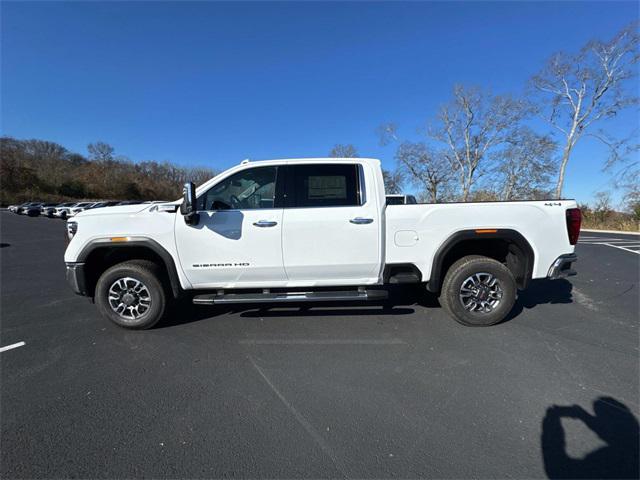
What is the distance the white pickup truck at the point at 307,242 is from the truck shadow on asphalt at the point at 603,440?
1387 mm

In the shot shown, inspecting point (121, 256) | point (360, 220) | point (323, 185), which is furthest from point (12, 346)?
point (360, 220)

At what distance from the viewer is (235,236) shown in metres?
3.27

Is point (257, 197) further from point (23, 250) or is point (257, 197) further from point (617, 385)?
point (23, 250)

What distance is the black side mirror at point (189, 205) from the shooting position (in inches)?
116

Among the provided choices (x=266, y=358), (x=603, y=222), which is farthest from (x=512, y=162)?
(x=266, y=358)

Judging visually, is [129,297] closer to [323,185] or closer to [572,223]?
[323,185]

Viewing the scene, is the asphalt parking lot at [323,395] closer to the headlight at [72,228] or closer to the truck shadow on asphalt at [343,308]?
the truck shadow on asphalt at [343,308]

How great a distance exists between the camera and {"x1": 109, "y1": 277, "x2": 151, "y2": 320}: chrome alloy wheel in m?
3.43

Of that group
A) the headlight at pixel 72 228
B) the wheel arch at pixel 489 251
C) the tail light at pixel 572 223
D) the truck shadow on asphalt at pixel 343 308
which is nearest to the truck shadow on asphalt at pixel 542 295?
the truck shadow on asphalt at pixel 343 308

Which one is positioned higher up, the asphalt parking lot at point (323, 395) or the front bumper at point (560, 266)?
the front bumper at point (560, 266)

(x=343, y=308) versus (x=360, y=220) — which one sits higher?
(x=360, y=220)

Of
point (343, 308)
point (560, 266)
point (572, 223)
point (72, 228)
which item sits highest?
point (572, 223)

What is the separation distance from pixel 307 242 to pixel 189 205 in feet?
4.65

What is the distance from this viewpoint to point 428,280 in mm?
3455
